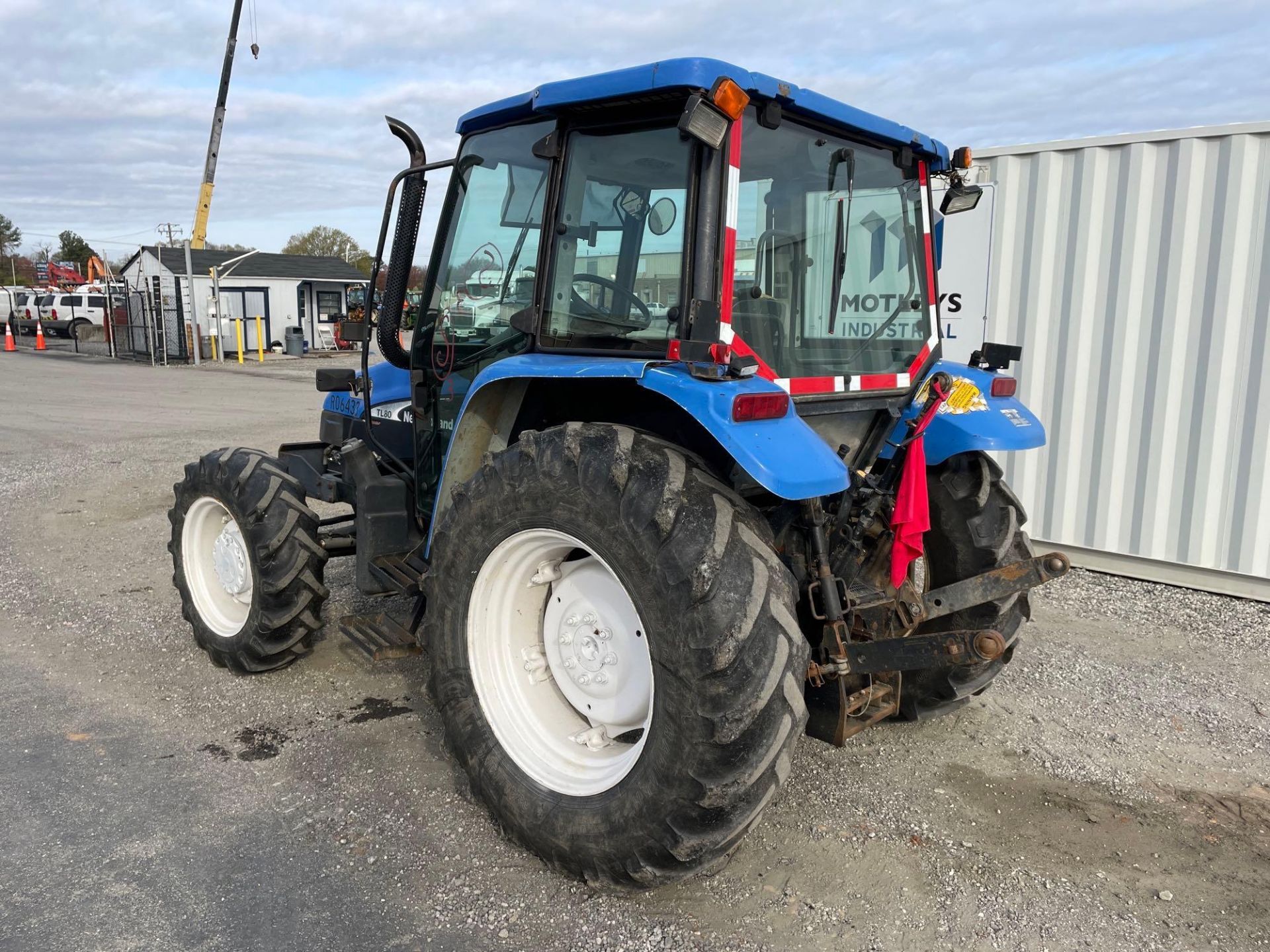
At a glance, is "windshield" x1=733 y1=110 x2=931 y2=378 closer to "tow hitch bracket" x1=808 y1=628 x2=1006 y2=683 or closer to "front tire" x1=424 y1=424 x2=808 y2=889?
"front tire" x1=424 y1=424 x2=808 y2=889

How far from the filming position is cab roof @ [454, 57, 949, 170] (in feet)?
8.96

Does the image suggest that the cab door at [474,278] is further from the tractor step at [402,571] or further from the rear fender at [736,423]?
the rear fender at [736,423]

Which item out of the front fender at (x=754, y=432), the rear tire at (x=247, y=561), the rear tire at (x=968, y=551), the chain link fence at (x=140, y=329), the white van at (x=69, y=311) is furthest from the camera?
the white van at (x=69, y=311)

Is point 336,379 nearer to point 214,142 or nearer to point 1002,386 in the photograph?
point 1002,386

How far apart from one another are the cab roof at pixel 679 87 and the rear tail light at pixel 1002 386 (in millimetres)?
927

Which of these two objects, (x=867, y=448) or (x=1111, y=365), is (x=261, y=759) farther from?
(x=1111, y=365)

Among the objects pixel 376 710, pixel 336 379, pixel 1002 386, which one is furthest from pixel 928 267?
pixel 376 710

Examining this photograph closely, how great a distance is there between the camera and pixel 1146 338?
6.32 m

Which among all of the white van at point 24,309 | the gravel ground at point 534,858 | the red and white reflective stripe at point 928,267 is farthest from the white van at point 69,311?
the red and white reflective stripe at point 928,267

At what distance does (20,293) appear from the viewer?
39312mm

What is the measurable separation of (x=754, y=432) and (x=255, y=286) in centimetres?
3010

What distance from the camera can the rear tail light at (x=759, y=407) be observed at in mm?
2600

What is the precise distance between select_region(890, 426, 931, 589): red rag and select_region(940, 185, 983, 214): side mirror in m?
1.41

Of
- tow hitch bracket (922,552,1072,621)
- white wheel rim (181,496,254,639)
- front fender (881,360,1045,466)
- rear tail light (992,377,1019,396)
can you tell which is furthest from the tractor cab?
white wheel rim (181,496,254,639)
